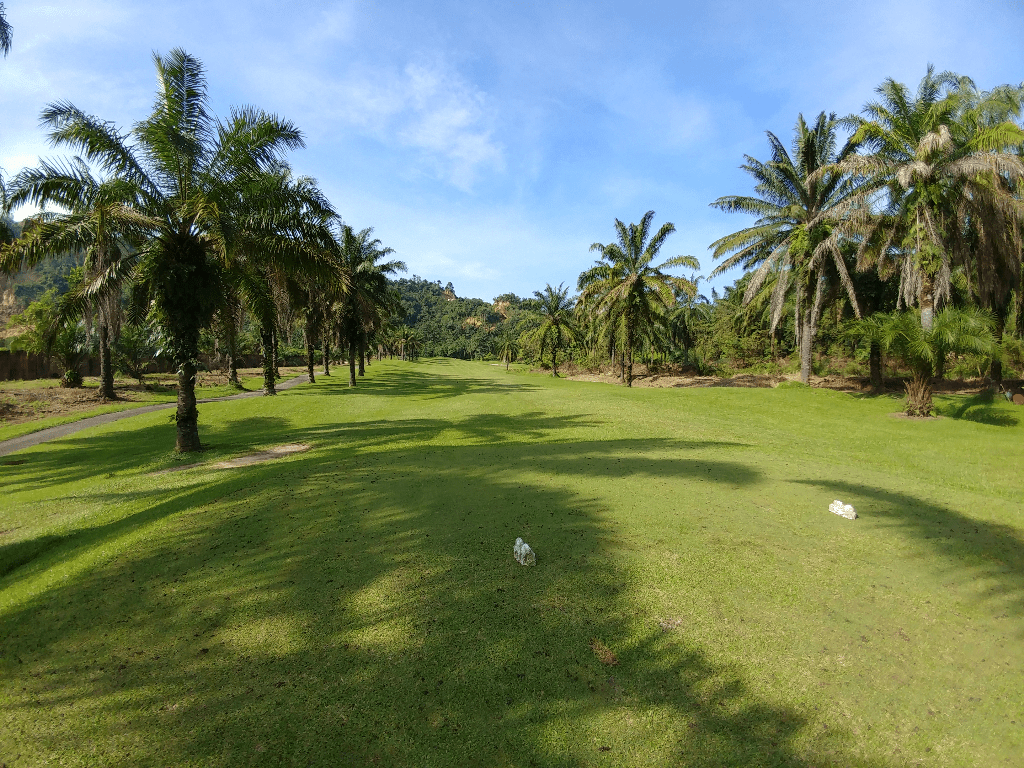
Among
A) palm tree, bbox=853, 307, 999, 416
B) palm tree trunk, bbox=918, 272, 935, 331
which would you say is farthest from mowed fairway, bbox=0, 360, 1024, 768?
palm tree trunk, bbox=918, 272, 935, 331

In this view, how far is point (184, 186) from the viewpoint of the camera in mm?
11500

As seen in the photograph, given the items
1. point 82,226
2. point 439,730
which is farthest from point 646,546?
point 82,226

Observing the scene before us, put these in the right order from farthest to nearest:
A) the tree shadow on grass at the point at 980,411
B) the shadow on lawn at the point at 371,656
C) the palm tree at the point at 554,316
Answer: the palm tree at the point at 554,316, the tree shadow on grass at the point at 980,411, the shadow on lawn at the point at 371,656

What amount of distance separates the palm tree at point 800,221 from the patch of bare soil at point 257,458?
2550 cm

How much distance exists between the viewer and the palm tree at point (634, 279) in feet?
97.4

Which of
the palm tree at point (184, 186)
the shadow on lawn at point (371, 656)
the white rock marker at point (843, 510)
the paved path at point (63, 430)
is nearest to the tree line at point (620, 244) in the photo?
the palm tree at point (184, 186)

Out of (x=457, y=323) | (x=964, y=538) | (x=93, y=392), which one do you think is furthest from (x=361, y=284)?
(x=457, y=323)

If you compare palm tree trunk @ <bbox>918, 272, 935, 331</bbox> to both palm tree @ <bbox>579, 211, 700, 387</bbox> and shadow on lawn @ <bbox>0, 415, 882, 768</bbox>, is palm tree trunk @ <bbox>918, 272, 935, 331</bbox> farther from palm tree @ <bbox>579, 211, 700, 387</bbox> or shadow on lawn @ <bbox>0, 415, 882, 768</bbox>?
shadow on lawn @ <bbox>0, 415, 882, 768</bbox>

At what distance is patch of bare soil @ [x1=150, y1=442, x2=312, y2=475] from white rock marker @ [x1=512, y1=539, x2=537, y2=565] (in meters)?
7.73

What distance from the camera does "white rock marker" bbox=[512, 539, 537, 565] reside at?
492 cm

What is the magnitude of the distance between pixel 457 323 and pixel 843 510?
484ft

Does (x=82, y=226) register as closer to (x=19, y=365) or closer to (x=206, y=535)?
(x=206, y=535)

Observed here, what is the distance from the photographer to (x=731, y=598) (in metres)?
4.34

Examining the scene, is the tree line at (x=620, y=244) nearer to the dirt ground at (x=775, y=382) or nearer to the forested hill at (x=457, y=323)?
the dirt ground at (x=775, y=382)
